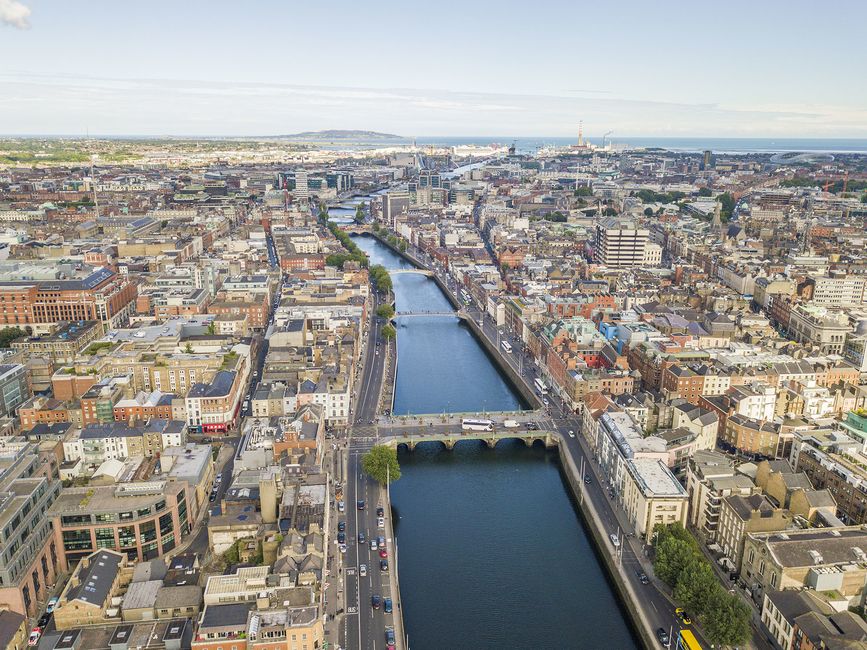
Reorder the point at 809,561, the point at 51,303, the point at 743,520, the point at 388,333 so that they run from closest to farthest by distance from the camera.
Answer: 1. the point at 809,561
2. the point at 743,520
3. the point at 51,303
4. the point at 388,333

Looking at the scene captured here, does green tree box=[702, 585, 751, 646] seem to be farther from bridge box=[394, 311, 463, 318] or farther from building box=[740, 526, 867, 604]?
bridge box=[394, 311, 463, 318]

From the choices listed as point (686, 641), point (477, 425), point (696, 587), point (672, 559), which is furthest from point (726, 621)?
point (477, 425)

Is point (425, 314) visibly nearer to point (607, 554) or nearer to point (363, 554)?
point (363, 554)

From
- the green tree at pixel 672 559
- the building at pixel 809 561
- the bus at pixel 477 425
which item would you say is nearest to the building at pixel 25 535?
the bus at pixel 477 425

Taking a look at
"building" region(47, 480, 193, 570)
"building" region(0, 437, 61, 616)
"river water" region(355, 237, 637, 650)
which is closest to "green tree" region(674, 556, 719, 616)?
"river water" region(355, 237, 637, 650)

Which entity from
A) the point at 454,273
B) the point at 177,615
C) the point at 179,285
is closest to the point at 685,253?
the point at 454,273

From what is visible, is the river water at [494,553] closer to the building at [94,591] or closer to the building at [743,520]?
the building at [743,520]
